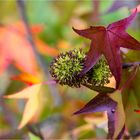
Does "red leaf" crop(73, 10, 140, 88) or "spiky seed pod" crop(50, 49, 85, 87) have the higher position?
"red leaf" crop(73, 10, 140, 88)

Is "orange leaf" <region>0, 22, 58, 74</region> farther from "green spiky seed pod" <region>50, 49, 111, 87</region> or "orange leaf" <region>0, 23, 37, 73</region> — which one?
"green spiky seed pod" <region>50, 49, 111, 87</region>

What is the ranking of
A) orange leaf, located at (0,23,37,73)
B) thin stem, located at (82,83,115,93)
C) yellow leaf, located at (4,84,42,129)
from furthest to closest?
orange leaf, located at (0,23,37,73)
yellow leaf, located at (4,84,42,129)
thin stem, located at (82,83,115,93)

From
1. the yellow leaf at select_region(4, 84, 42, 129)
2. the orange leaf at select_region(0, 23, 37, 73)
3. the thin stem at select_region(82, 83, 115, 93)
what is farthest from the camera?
the orange leaf at select_region(0, 23, 37, 73)

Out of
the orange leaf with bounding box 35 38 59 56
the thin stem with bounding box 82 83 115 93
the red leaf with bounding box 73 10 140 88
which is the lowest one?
the orange leaf with bounding box 35 38 59 56

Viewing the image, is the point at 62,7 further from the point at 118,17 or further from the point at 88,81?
the point at 88,81

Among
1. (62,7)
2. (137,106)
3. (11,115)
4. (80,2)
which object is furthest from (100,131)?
(62,7)

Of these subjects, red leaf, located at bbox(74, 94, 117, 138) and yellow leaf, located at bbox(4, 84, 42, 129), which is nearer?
red leaf, located at bbox(74, 94, 117, 138)

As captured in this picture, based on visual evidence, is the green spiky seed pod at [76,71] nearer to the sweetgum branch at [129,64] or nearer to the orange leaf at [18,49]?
the sweetgum branch at [129,64]

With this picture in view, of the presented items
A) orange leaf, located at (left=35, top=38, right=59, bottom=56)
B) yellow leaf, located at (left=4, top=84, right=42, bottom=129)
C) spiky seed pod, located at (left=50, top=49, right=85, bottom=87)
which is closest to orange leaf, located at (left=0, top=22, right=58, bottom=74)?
orange leaf, located at (left=35, top=38, right=59, bottom=56)
